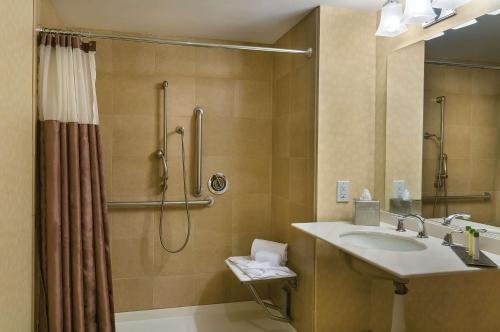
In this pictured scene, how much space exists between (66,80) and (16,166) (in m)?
0.60

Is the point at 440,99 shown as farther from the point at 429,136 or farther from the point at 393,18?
the point at 393,18

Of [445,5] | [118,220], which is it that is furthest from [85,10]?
[445,5]

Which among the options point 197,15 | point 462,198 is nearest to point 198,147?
point 197,15

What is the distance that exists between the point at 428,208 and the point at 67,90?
2.12 m

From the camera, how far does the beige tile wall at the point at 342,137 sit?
7.84 ft

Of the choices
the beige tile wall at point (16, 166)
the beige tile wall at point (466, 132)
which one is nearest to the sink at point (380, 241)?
the beige tile wall at point (466, 132)

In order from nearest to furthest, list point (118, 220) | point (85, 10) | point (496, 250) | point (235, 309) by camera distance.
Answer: point (496, 250)
point (85, 10)
point (118, 220)
point (235, 309)

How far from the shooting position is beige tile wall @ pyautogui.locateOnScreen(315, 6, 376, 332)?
2389 mm

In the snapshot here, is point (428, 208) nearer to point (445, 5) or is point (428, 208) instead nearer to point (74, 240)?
point (445, 5)

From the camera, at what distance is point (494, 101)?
1.69 m

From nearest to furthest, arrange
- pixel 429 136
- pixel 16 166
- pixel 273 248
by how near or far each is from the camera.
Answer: pixel 16 166 → pixel 429 136 → pixel 273 248

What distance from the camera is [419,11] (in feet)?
6.21

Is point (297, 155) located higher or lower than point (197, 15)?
lower

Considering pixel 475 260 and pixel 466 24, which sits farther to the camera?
pixel 466 24
